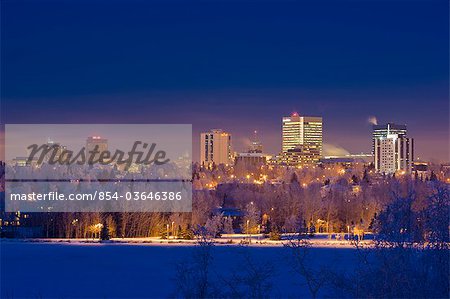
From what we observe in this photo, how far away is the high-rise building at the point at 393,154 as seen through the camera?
99.9m

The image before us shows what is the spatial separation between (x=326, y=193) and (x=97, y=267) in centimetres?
2681

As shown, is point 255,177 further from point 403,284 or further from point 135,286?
point 403,284

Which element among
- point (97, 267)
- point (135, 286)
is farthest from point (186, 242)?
point (135, 286)

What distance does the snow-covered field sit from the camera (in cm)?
1334

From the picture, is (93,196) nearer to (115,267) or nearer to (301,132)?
(115,267)

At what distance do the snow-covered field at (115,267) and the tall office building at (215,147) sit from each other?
78.4m

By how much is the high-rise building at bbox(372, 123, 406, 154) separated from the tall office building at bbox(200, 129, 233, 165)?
21.0 m

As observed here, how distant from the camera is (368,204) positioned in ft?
Answer: 119

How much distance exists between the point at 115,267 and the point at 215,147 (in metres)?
85.7
